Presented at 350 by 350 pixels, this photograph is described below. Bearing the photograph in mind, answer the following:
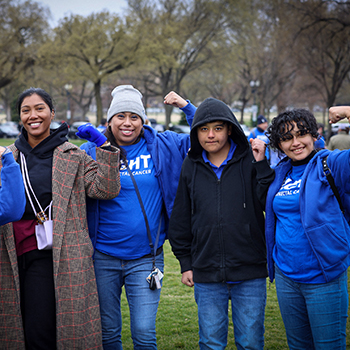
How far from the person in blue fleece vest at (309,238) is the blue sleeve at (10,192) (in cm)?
162

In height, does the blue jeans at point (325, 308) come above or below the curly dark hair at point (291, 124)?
below

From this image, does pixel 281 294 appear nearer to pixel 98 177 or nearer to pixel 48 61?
pixel 98 177

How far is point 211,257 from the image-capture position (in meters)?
2.71

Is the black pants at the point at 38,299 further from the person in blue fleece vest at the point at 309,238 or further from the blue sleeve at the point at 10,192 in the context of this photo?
the person in blue fleece vest at the point at 309,238

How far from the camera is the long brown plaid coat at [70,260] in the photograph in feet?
8.75

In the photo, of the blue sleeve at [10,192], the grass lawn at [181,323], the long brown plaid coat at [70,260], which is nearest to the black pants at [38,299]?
the long brown plaid coat at [70,260]

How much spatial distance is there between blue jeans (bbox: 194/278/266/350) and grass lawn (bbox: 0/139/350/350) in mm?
1043

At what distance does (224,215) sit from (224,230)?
0.10 meters

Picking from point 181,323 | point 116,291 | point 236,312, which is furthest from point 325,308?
point 181,323

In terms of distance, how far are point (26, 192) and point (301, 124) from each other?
1949mm

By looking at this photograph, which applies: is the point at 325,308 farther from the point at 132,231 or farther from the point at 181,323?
the point at 181,323

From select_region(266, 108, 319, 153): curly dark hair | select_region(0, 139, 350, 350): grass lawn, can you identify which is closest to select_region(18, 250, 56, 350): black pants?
select_region(0, 139, 350, 350): grass lawn

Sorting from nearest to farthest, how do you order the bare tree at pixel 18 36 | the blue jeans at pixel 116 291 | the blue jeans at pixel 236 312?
the blue jeans at pixel 236 312, the blue jeans at pixel 116 291, the bare tree at pixel 18 36

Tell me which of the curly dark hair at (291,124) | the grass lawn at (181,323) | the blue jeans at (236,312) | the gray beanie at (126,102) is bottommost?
the grass lawn at (181,323)
